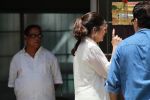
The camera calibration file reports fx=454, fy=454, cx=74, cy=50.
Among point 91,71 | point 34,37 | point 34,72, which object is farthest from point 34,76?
point 91,71

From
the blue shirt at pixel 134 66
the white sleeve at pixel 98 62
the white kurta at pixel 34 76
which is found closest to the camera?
the blue shirt at pixel 134 66

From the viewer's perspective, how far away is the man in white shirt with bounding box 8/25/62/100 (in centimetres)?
545

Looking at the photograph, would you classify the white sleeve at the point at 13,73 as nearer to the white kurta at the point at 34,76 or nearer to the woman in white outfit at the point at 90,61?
the white kurta at the point at 34,76

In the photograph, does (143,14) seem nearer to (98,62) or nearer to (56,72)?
(98,62)

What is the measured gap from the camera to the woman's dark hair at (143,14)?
3.18 m

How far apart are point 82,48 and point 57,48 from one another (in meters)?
3.14

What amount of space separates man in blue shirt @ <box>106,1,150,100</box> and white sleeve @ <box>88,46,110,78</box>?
2.34 feet

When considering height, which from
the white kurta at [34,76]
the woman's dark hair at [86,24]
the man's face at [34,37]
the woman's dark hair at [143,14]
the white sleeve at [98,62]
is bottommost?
the white kurta at [34,76]

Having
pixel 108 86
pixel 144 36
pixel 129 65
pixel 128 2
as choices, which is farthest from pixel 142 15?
pixel 128 2

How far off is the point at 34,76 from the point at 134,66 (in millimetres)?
2495

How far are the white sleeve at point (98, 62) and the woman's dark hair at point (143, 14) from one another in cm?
84

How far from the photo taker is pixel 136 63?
313cm

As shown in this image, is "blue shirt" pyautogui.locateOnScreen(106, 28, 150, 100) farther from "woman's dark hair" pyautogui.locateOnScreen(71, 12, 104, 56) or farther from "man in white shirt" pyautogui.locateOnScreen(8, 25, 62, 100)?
"man in white shirt" pyautogui.locateOnScreen(8, 25, 62, 100)

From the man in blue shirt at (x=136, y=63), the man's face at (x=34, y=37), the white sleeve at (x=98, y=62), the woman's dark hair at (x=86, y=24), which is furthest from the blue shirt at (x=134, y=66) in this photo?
the man's face at (x=34, y=37)
